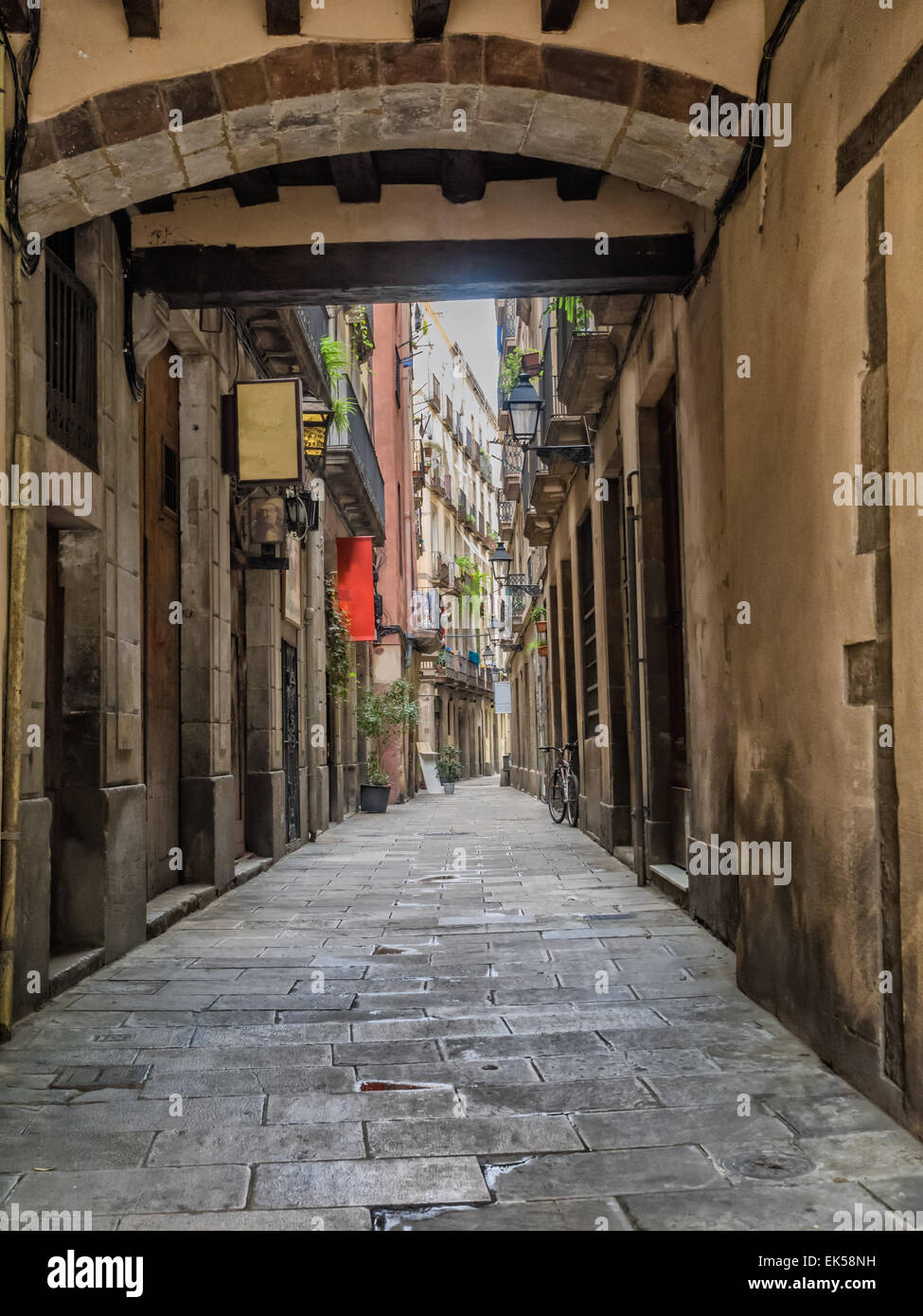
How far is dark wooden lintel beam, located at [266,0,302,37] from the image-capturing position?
474 cm

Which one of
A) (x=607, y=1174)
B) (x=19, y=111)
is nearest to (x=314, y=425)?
(x=19, y=111)

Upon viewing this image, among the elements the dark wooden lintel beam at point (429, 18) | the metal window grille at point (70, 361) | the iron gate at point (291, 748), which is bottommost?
the iron gate at point (291, 748)

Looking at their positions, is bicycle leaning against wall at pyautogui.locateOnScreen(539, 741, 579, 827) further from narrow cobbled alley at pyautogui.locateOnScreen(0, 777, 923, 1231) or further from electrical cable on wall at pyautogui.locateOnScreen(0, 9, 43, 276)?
electrical cable on wall at pyautogui.locateOnScreen(0, 9, 43, 276)

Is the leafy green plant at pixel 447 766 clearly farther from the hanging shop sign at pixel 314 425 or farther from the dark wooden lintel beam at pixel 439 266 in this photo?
the dark wooden lintel beam at pixel 439 266

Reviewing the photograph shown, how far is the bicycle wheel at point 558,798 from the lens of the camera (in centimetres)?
1534

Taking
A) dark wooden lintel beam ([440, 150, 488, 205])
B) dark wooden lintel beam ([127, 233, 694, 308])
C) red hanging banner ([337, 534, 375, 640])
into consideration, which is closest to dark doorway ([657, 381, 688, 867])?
dark wooden lintel beam ([127, 233, 694, 308])

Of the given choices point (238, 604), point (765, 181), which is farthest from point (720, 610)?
point (238, 604)

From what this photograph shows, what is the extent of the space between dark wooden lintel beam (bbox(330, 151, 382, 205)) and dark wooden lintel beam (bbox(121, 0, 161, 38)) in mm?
1383

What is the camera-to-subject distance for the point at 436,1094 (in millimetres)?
3803

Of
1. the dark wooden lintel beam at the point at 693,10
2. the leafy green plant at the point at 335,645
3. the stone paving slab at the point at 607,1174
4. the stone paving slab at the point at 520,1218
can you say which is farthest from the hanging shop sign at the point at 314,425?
the stone paving slab at the point at 520,1218

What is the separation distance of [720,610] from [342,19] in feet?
11.6

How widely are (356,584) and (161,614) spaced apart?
10059 mm

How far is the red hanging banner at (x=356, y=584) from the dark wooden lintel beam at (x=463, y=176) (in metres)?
12.0
